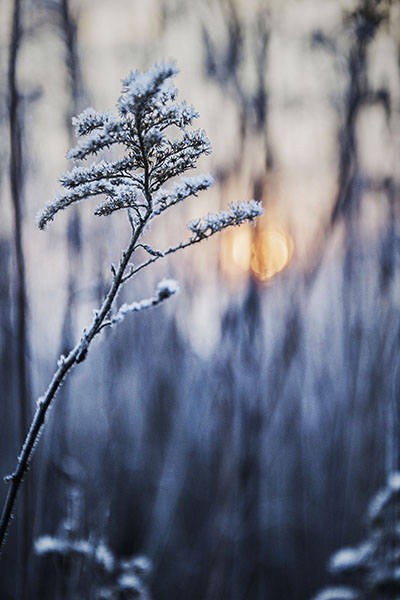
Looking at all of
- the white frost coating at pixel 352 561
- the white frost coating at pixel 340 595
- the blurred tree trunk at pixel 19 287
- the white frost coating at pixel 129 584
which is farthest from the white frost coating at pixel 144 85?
the white frost coating at pixel 340 595

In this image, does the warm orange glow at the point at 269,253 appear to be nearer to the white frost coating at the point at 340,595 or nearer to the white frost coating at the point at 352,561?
the white frost coating at the point at 352,561

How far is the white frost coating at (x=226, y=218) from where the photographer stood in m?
0.60

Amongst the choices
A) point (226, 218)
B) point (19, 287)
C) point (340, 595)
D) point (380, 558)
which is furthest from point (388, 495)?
point (226, 218)

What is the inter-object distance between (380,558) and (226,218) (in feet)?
8.82

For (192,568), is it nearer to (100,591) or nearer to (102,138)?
(100,591)

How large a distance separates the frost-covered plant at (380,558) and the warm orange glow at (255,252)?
1294mm

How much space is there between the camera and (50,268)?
8.34 ft

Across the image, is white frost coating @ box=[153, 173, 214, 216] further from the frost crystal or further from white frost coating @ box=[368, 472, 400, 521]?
white frost coating @ box=[368, 472, 400, 521]

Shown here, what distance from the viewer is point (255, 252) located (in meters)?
2.61

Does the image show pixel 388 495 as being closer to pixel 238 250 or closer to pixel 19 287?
pixel 238 250

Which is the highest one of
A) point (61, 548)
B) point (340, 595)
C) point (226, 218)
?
point (226, 218)

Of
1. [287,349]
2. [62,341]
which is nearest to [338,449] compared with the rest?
[287,349]

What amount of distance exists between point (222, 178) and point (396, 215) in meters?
1.05

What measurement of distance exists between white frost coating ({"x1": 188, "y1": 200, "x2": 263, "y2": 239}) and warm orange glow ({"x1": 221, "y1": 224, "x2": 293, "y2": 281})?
193cm
